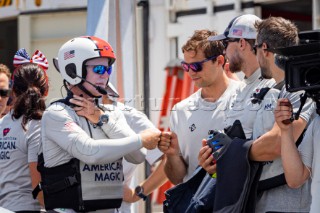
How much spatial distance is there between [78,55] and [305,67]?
5.17ft

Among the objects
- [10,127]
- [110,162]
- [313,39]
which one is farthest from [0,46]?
[313,39]

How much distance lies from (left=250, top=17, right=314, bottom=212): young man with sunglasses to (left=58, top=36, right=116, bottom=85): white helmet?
0.97 m

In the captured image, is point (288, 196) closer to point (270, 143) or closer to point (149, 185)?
A: point (270, 143)

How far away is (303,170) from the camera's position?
473 centimetres

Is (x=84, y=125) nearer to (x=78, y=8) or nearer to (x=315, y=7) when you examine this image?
(x=315, y=7)

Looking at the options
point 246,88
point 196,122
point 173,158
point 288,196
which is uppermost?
point 246,88

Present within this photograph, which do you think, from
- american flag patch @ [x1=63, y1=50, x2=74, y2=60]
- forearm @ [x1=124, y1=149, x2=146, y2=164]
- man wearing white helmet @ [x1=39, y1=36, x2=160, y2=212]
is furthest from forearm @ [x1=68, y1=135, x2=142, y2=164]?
american flag patch @ [x1=63, y1=50, x2=74, y2=60]

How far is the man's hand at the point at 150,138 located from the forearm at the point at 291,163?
102 centimetres

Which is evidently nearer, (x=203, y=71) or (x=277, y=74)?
(x=277, y=74)

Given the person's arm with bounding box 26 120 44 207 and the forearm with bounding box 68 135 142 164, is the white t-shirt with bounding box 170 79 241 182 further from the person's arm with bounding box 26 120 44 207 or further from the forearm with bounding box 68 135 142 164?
the person's arm with bounding box 26 120 44 207

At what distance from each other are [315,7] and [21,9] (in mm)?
4792

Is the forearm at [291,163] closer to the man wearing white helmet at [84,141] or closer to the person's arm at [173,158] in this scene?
the man wearing white helmet at [84,141]

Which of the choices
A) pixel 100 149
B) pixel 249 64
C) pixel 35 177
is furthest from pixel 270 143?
pixel 35 177

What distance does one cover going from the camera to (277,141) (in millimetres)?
4871
